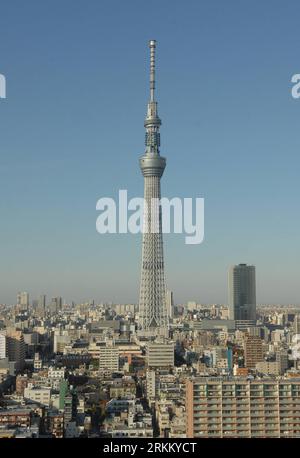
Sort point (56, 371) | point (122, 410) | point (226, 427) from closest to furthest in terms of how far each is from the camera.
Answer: point (226, 427) < point (122, 410) < point (56, 371)

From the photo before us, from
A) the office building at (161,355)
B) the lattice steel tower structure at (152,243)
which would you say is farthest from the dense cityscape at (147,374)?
the lattice steel tower structure at (152,243)

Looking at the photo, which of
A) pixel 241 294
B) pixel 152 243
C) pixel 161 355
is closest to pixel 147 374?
pixel 161 355

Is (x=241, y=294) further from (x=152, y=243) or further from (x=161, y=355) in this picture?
(x=161, y=355)

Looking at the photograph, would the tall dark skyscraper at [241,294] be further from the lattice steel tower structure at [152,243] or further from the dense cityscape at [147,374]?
the lattice steel tower structure at [152,243]

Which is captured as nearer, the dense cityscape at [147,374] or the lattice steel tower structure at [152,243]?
the dense cityscape at [147,374]

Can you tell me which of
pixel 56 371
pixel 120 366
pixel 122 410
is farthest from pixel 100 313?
pixel 122 410
